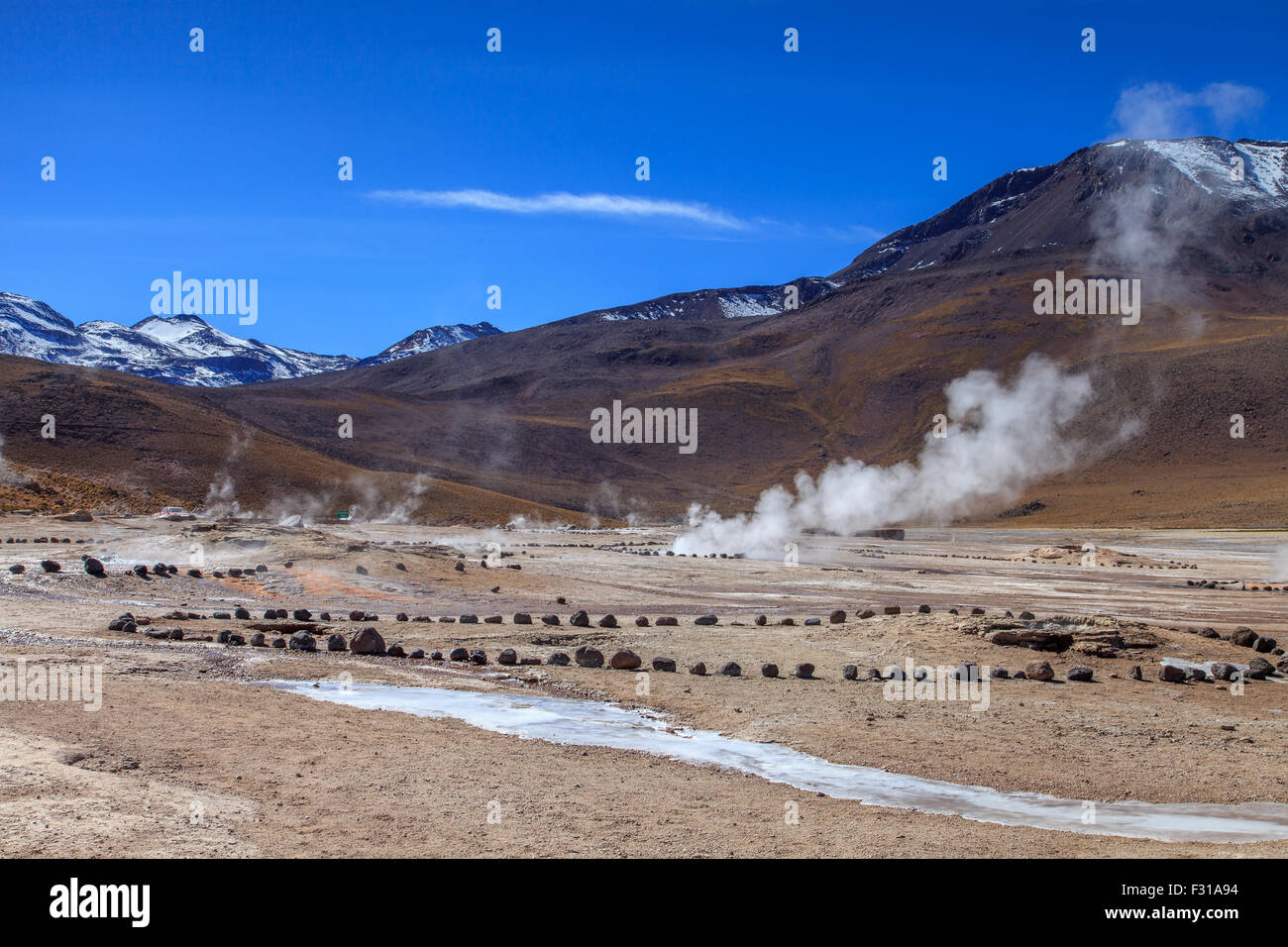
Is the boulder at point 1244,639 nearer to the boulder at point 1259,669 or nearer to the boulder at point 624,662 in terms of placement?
the boulder at point 1259,669

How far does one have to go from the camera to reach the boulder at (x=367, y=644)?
1936cm

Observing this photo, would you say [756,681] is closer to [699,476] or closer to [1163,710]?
[1163,710]

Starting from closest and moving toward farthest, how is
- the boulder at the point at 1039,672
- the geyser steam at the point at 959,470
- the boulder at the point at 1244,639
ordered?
1. the boulder at the point at 1039,672
2. the boulder at the point at 1244,639
3. the geyser steam at the point at 959,470

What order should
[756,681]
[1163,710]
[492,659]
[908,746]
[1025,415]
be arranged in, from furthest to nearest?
[1025,415]
[492,659]
[756,681]
[1163,710]
[908,746]

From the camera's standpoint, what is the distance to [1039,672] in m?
18.2

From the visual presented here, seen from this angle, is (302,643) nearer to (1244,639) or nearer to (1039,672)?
(1039,672)

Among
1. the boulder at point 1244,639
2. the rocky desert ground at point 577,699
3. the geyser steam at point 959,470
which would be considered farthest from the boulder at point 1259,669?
the geyser steam at point 959,470

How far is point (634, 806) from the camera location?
9.38 m

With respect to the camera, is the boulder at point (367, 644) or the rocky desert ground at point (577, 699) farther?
the boulder at point (367, 644)

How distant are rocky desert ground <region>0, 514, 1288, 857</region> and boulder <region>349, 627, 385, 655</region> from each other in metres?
0.07

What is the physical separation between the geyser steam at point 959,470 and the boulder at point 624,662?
50.2 m
